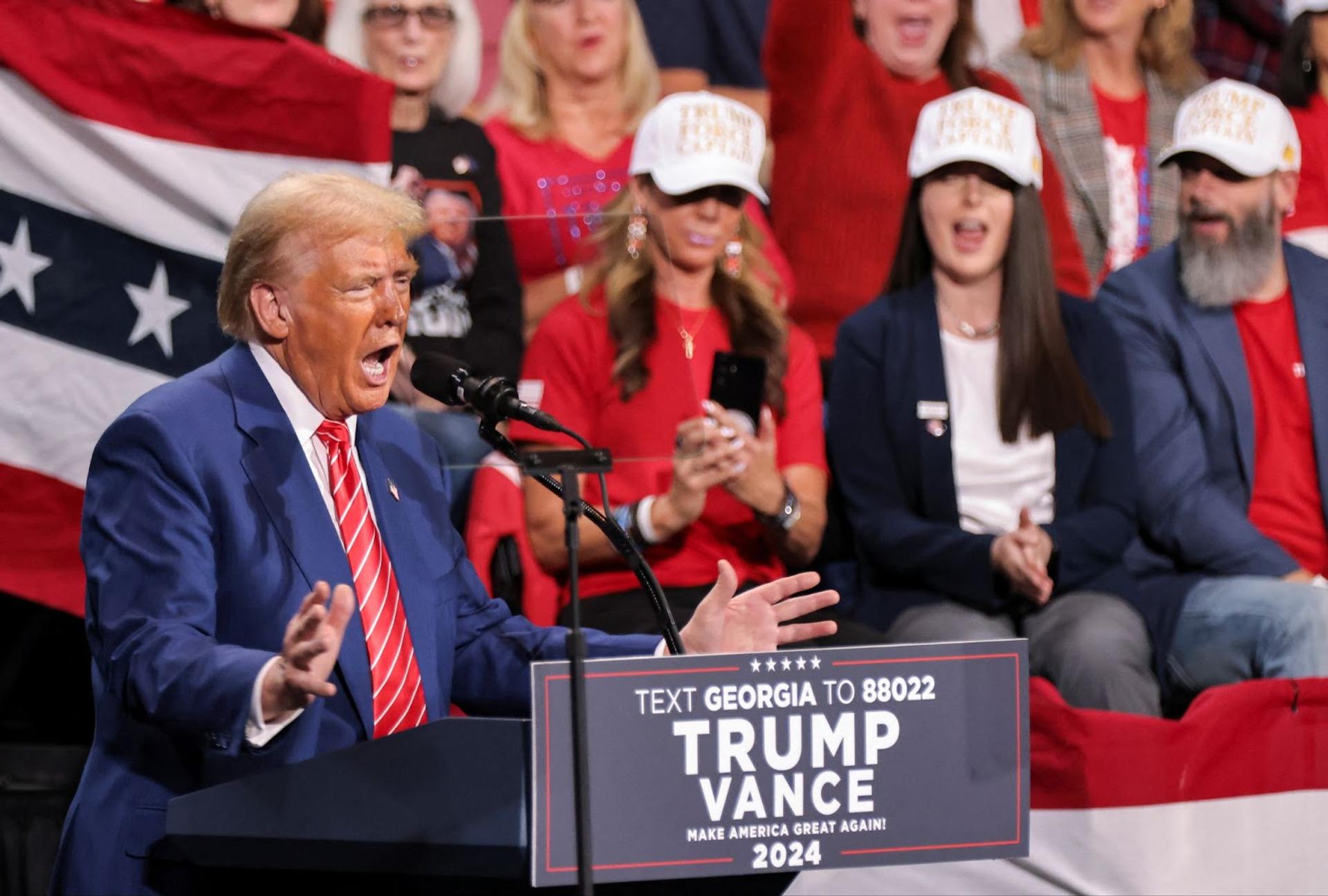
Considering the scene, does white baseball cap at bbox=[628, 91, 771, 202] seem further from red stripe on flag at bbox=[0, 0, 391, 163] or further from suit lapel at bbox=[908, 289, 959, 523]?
red stripe on flag at bbox=[0, 0, 391, 163]

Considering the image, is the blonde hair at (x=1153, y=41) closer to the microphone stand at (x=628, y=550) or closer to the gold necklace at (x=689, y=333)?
the gold necklace at (x=689, y=333)

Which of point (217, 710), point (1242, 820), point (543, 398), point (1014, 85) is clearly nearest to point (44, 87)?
point (543, 398)

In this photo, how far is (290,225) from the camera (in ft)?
6.90

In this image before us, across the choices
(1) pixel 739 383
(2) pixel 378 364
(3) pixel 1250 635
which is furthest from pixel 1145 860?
(2) pixel 378 364

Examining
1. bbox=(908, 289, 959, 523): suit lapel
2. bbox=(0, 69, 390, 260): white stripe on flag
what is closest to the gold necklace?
bbox=(908, 289, 959, 523): suit lapel

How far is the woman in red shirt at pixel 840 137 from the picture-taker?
13.4 ft

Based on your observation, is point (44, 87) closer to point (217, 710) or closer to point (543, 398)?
point (543, 398)

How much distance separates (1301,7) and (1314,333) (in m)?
1.00

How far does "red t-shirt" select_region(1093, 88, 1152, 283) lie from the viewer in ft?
14.2

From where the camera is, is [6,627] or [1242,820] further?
[6,627]

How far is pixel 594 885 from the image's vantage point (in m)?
1.71

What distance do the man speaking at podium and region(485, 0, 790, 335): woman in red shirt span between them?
5.34ft

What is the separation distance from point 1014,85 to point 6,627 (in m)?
2.85

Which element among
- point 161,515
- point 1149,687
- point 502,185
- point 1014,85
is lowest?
point 1149,687
